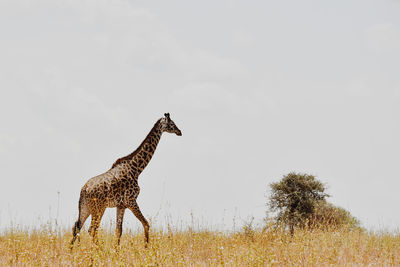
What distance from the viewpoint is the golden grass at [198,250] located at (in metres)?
8.83

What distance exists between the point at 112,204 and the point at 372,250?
8.14 m

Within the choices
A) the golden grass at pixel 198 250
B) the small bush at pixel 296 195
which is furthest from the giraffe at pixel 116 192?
the small bush at pixel 296 195

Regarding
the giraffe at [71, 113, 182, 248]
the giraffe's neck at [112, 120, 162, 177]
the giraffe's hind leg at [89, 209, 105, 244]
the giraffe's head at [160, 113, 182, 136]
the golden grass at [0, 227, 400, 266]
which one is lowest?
the golden grass at [0, 227, 400, 266]

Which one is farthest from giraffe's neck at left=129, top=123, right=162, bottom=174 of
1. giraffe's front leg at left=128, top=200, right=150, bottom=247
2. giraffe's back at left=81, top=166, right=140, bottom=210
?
giraffe's front leg at left=128, top=200, right=150, bottom=247

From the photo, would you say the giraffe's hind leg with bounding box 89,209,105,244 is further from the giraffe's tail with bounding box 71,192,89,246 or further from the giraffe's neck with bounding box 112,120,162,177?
the giraffe's neck with bounding box 112,120,162,177

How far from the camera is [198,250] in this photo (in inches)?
509

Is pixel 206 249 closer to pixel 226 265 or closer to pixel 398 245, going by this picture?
pixel 226 265

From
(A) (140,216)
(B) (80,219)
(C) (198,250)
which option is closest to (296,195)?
(C) (198,250)

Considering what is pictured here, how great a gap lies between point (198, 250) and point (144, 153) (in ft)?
10.4

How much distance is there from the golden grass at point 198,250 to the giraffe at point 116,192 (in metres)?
0.45

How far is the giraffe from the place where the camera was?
1216 centimetres

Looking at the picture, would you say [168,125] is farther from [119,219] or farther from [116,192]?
[119,219]

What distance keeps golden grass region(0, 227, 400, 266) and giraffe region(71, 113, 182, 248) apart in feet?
1.47

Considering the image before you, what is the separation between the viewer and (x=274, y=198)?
67.9ft
